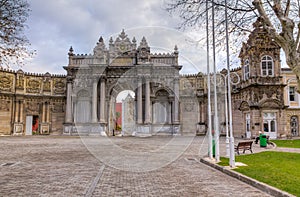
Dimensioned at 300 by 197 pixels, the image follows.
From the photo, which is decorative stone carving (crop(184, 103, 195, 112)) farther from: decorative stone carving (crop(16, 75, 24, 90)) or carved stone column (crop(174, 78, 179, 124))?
decorative stone carving (crop(16, 75, 24, 90))

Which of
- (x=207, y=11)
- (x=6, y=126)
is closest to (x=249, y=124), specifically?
(x=207, y=11)

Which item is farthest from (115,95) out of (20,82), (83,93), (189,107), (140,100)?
(20,82)

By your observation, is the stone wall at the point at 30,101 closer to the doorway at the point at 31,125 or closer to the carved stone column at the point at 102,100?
the doorway at the point at 31,125

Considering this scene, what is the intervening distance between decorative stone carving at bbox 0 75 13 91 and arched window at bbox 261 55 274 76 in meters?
32.7

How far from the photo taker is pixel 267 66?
2988 centimetres

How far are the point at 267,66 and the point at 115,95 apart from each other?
20.3m

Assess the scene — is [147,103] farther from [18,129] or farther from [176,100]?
[18,129]

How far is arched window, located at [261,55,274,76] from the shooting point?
29812mm

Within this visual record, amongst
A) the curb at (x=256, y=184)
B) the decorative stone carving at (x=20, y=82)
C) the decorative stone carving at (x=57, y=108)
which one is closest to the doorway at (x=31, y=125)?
the decorative stone carving at (x=57, y=108)

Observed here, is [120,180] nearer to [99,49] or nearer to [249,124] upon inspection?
[249,124]

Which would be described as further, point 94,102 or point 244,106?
point 94,102

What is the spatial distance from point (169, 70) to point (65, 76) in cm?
1532

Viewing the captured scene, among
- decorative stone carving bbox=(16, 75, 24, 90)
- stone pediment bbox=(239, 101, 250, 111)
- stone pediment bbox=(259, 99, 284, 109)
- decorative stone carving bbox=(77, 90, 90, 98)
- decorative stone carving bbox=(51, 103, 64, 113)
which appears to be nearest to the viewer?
stone pediment bbox=(259, 99, 284, 109)

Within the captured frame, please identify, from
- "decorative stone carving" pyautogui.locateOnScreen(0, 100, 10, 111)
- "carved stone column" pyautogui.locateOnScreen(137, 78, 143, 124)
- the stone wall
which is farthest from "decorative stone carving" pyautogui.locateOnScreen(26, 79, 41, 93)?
"carved stone column" pyautogui.locateOnScreen(137, 78, 143, 124)
